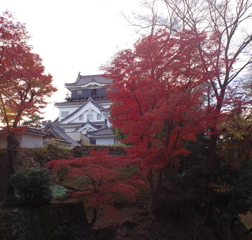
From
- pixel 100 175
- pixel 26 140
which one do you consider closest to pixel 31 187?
pixel 100 175

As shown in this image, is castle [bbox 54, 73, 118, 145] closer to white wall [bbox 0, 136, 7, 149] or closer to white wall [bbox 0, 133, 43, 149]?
white wall [bbox 0, 133, 43, 149]

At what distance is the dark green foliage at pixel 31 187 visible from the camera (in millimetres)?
7684

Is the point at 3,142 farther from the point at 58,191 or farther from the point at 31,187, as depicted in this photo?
the point at 31,187

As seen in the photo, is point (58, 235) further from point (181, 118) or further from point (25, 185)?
point (181, 118)

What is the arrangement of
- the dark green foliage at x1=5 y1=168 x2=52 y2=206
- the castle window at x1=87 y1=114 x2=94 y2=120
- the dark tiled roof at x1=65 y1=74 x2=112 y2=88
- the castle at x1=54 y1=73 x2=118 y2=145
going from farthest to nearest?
the dark tiled roof at x1=65 y1=74 x2=112 y2=88 → the castle window at x1=87 y1=114 x2=94 y2=120 → the castle at x1=54 y1=73 x2=118 y2=145 → the dark green foliage at x1=5 y1=168 x2=52 y2=206

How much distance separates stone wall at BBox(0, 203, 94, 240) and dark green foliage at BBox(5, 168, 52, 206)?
11.4 inches

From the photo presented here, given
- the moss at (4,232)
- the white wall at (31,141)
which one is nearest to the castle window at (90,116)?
the white wall at (31,141)

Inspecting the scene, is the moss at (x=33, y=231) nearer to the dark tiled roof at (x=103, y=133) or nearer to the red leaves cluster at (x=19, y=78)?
the red leaves cluster at (x=19, y=78)

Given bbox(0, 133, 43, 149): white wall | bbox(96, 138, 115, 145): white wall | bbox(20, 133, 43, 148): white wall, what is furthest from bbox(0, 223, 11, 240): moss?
bbox(96, 138, 115, 145): white wall

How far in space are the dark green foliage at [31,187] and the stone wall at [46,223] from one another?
11.4 inches

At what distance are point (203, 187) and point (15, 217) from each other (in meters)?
6.85

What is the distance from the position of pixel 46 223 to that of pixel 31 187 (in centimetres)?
125

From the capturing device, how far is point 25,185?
301 inches

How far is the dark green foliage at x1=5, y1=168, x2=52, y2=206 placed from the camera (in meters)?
7.68
